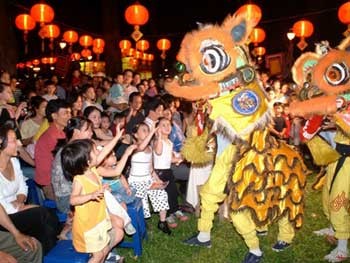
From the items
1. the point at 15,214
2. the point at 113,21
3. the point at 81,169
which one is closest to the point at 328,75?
the point at 81,169

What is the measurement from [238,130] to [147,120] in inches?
73.4

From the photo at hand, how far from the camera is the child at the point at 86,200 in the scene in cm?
312

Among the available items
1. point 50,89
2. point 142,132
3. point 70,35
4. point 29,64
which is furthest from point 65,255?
point 29,64

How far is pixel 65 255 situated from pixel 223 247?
1.83 metres

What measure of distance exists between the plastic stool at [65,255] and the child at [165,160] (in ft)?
5.51

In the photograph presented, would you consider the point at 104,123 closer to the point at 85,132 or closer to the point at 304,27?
the point at 85,132

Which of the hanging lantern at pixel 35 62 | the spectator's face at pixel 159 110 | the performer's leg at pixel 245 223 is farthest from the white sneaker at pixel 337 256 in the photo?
the hanging lantern at pixel 35 62

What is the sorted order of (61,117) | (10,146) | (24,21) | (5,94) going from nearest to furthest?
(10,146) < (61,117) < (5,94) < (24,21)

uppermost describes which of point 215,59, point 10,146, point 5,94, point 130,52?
point 130,52

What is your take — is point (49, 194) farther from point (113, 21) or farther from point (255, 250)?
point (113, 21)

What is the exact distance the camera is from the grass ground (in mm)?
4152

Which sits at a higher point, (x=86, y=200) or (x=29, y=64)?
(x=29, y=64)

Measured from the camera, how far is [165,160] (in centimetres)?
491

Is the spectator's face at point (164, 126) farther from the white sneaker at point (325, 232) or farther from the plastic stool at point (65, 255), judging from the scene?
the white sneaker at point (325, 232)
